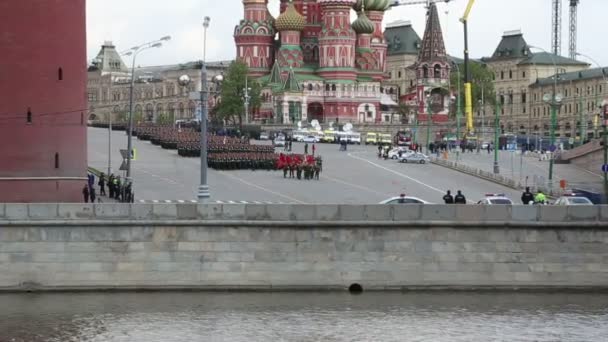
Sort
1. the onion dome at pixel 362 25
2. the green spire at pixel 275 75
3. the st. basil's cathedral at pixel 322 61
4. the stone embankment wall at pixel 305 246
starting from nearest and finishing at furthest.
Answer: the stone embankment wall at pixel 305 246
the st. basil's cathedral at pixel 322 61
the green spire at pixel 275 75
the onion dome at pixel 362 25

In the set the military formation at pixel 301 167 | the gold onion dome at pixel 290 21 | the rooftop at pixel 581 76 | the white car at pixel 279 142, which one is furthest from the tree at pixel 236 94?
the military formation at pixel 301 167

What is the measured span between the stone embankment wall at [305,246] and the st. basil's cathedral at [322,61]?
121m

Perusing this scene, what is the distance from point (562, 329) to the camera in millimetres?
34906

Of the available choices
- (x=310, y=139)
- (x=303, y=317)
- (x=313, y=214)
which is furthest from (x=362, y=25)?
(x=303, y=317)

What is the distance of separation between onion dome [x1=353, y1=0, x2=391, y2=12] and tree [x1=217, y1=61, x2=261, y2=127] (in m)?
22.3

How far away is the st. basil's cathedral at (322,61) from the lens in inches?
6471

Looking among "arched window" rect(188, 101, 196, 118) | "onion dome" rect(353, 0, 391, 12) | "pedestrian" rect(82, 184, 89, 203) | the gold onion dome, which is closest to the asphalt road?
"pedestrian" rect(82, 184, 89, 203)

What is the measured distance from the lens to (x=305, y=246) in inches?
1547

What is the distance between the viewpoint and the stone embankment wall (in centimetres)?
3900

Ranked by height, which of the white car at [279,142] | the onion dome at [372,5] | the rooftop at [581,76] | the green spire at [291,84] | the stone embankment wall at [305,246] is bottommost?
the stone embankment wall at [305,246]

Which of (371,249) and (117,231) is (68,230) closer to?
(117,231)

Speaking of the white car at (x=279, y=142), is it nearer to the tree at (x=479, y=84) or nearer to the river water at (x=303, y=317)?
the tree at (x=479, y=84)

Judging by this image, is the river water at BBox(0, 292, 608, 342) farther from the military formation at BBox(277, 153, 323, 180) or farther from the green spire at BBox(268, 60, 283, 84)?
the green spire at BBox(268, 60, 283, 84)

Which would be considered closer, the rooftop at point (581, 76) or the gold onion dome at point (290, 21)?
the rooftop at point (581, 76)
